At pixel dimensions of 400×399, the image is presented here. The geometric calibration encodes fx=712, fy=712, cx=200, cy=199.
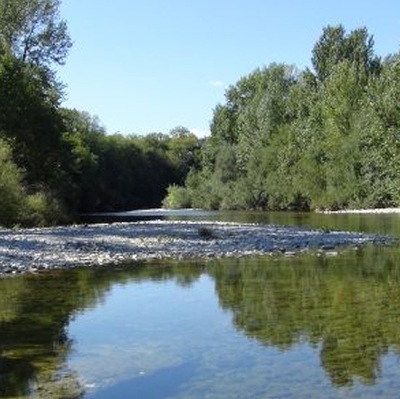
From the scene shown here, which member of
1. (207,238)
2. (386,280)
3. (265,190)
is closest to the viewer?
(386,280)

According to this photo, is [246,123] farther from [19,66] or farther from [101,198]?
[19,66]

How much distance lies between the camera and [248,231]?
3819 centimetres

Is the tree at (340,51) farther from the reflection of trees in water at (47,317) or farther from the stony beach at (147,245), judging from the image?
the reflection of trees in water at (47,317)

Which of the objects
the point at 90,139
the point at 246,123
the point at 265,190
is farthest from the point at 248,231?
the point at 90,139

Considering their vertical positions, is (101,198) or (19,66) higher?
(19,66)

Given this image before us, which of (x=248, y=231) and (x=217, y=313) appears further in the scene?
(x=248, y=231)

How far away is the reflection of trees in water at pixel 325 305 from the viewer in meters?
11.1

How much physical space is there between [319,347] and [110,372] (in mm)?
3448

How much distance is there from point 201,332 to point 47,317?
134 inches

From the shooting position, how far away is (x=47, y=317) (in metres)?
14.4

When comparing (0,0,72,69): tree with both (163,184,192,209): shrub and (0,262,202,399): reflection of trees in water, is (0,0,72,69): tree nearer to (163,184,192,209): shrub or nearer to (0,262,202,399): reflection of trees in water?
(0,262,202,399): reflection of trees in water

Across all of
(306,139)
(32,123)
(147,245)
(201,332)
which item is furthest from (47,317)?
(306,139)

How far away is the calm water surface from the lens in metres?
9.34

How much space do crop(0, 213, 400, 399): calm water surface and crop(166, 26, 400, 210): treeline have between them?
46.8 m
